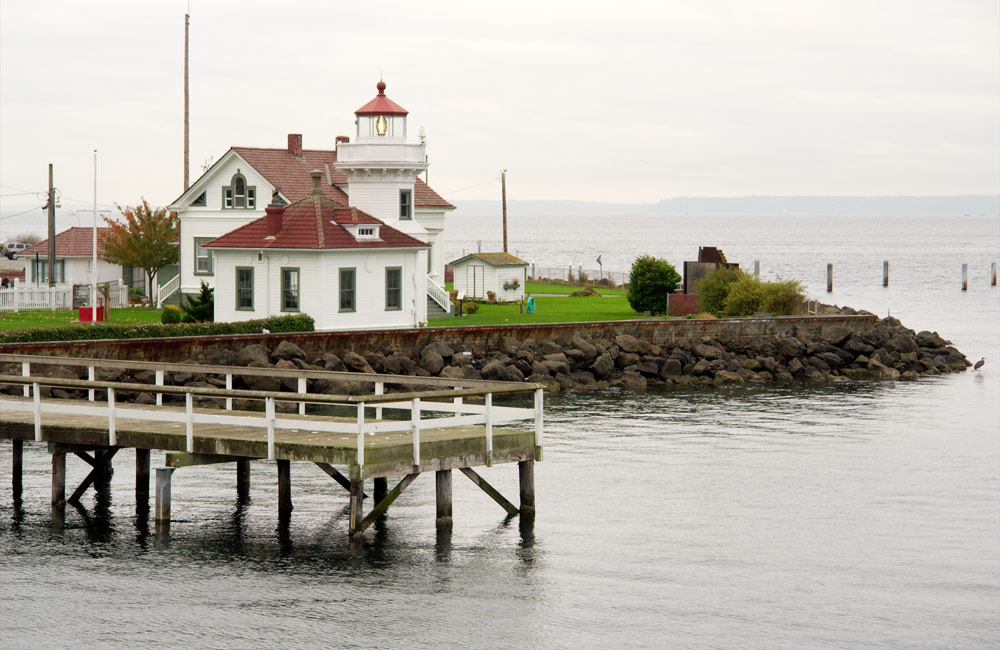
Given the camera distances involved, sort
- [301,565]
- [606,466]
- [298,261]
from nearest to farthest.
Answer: [301,565]
[606,466]
[298,261]

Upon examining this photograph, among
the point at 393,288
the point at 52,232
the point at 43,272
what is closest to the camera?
the point at 393,288

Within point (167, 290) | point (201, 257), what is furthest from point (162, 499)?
point (167, 290)

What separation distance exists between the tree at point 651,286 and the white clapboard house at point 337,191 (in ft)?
26.5

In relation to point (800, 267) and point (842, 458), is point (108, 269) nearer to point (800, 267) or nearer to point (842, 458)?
point (842, 458)

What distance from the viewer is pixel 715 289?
178 feet

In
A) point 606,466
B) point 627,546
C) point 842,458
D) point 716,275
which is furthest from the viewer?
point 716,275

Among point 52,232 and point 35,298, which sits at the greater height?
point 52,232

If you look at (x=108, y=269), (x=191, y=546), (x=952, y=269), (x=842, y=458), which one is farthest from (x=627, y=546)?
(x=952, y=269)

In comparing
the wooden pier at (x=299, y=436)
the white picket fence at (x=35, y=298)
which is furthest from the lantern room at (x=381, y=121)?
the wooden pier at (x=299, y=436)

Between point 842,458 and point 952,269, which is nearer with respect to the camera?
point 842,458

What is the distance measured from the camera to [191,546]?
70.8 ft

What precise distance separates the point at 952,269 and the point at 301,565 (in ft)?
462

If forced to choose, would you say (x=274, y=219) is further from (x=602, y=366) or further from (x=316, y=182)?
(x=602, y=366)

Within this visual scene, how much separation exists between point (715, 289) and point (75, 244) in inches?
1222
